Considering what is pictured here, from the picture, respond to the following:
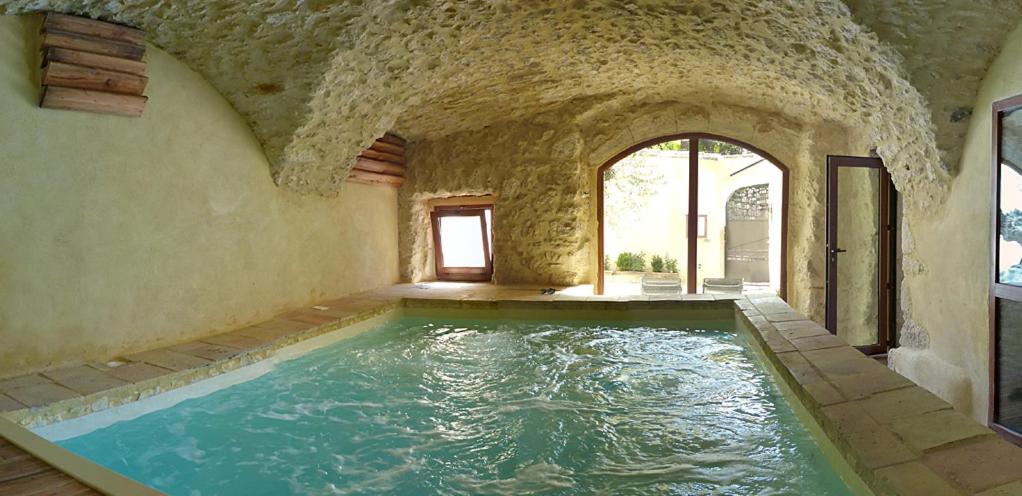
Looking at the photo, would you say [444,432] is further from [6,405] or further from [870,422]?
[6,405]

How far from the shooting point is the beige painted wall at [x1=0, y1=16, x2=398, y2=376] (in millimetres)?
3477

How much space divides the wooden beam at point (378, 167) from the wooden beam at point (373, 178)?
0.16 ft

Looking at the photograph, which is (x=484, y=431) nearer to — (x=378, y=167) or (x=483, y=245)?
(x=378, y=167)

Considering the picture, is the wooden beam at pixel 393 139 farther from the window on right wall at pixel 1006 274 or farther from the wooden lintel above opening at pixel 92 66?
the window on right wall at pixel 1006 274

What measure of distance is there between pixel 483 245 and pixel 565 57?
3.58 metres

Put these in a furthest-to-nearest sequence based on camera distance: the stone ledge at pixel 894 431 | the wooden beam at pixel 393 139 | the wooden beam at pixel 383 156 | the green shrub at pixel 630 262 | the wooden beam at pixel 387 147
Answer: the green shrub at pixel 630 262
the wooden beam at pixel 393 139
the wooden beam at pixel 387 147
the wooden beam at pixel 383 156
the stone ledge at pixel 894 431

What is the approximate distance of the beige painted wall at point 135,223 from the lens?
11.4 ft

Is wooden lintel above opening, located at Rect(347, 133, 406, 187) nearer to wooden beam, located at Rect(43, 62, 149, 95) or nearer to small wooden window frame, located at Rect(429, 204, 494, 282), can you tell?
small wooden window frame, located at Rect(429, 204, 494, 282)

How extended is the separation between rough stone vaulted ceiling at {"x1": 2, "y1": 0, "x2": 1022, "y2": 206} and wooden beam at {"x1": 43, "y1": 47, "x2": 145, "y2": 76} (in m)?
0.26

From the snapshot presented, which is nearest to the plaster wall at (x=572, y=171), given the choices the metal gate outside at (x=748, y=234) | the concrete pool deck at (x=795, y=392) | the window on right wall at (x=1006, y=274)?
the concrete pool deck at (x=795, y=392)

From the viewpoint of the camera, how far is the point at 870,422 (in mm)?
2539

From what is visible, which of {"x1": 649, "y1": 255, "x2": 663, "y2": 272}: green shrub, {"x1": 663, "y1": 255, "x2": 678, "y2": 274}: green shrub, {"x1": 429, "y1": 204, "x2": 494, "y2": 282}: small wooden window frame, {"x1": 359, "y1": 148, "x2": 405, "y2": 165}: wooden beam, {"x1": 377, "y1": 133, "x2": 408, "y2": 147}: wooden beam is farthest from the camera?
{"x1": 663, "y1": 255, "x2": 678, "y2": 274}: green shrub

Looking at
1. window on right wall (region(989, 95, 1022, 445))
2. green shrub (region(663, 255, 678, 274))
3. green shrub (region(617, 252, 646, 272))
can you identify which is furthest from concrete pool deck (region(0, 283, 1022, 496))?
green shrub (region(617, 252, 646, 272))

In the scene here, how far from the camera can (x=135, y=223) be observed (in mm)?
4125
